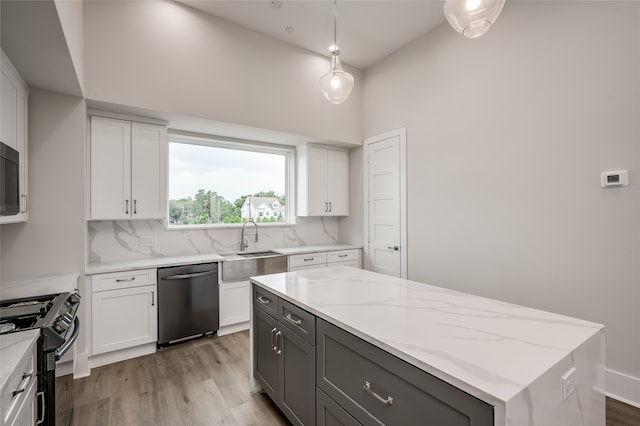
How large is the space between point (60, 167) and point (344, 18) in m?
3.21

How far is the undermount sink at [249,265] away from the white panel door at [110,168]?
117 cm

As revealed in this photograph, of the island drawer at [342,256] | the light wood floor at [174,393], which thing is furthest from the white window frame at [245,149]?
the light wood floor at [174,393]

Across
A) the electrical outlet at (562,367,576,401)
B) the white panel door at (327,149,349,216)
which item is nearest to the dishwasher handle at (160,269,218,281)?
the white panel door at (327,149,349,216)

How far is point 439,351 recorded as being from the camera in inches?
41.5

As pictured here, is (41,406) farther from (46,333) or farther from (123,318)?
(123,318)

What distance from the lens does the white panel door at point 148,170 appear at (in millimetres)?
3113

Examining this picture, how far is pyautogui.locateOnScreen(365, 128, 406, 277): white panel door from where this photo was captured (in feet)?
13.1

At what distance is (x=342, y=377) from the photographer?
4.61ft

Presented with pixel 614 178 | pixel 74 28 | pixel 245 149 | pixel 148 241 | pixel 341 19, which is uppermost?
pixel 341 19

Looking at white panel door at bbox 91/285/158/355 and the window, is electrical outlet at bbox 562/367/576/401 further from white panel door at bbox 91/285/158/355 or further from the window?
the window

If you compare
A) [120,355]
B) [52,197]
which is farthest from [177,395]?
[52,197]

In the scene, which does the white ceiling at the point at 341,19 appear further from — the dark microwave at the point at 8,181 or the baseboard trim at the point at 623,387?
the baseboard trim at the point at 623,387

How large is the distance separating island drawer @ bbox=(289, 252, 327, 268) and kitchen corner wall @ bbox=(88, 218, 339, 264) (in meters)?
0.56

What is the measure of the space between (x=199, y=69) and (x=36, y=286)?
8.04ft
